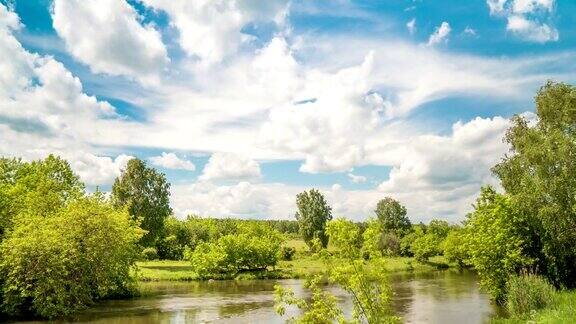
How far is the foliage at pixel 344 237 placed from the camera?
52.0 feet

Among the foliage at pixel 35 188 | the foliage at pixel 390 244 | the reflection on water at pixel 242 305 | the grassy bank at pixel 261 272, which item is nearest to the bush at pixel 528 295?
the reflection on water at pixel 242 305

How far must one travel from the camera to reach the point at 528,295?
28.2m

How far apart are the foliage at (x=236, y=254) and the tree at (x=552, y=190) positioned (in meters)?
44.1

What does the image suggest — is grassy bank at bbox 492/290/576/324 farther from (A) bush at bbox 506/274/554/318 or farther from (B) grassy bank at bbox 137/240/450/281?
(B) grassy bank at bbox 137/240/450/281

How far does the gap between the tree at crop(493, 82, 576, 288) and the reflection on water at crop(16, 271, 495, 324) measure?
5.85 metres

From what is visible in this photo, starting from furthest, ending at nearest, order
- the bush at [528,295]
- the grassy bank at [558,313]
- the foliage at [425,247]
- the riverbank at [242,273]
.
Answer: the foliage at [425,247] → the riverbank at [242,273] → the bush at [528,295] → the grassy bank at [558,313]

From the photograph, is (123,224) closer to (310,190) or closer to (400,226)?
(310,190)

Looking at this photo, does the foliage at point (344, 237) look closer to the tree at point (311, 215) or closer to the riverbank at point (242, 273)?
the riverbank at point (242, 273)

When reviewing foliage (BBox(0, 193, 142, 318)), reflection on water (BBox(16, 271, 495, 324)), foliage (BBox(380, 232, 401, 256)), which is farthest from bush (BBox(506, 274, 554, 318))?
foliage (BBox(380, 232, 401, 256))

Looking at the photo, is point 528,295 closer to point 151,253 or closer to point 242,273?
point 242,273

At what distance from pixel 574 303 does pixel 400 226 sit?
102 meters

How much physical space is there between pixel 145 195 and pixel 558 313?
6818 cm

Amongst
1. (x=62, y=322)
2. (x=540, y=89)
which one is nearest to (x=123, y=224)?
(x=62, y=322)

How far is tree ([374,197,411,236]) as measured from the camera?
126 meters
